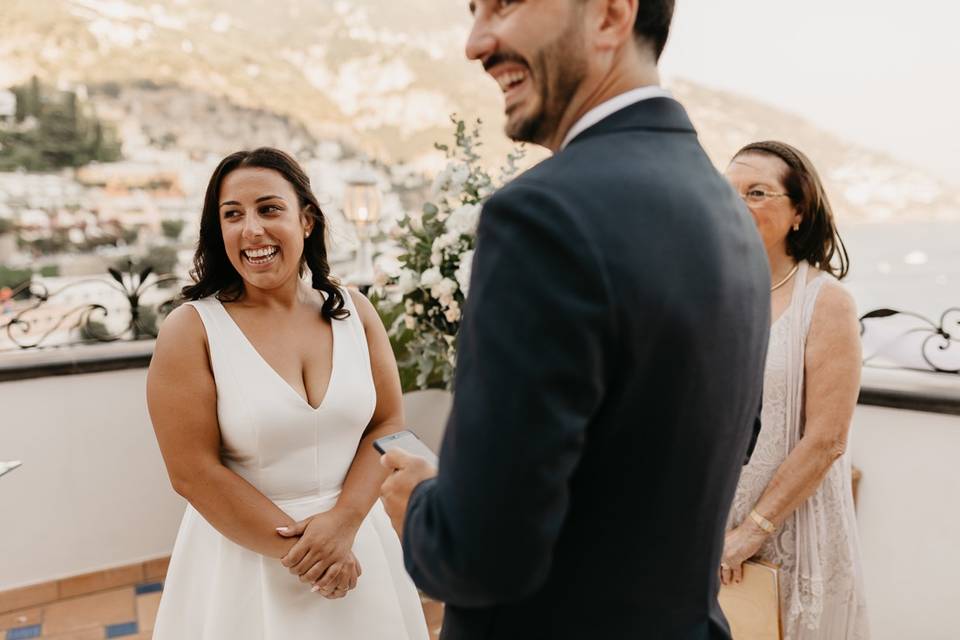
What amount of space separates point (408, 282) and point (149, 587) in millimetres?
2021

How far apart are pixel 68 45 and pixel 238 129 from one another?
1325 mm

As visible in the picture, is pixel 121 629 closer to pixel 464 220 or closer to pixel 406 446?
pixel 464 220

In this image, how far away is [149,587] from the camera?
11.0 feet

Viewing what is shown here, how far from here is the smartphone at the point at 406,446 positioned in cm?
98

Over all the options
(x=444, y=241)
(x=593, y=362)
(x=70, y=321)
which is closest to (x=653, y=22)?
(x=593, y=362)

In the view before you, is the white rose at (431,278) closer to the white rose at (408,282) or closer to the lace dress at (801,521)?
the white rose at (408,282)

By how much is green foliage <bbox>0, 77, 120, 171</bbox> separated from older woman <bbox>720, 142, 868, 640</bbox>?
4502mm

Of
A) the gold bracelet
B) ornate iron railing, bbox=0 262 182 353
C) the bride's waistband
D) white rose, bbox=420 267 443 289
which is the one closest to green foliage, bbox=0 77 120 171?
ornate iron railing, bbox=0 262 182 353

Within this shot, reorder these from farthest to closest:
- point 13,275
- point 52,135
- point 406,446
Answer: point 52,135, point 13,275, point 406,446

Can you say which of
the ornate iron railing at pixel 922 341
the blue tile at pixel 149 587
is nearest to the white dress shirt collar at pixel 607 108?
the ornate iron railing at pixel 922 341

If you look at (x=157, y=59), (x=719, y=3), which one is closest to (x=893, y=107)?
(x=719, y=3)

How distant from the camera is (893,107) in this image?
3.76 meters

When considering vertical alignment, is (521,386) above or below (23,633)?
above

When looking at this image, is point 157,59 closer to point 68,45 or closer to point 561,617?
point 68,45
